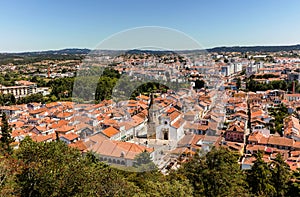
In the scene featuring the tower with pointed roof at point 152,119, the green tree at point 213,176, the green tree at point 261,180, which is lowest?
the green tree at point 261,180

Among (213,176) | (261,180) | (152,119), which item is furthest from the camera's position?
(261,180)

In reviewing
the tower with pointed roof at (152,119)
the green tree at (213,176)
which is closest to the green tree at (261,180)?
the green tree at (213,176)

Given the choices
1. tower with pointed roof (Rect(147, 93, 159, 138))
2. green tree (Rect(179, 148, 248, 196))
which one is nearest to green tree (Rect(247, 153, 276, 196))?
green tree (Rect(179, 148, 248, 196))

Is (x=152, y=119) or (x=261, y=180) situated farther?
(x=261, y=180)

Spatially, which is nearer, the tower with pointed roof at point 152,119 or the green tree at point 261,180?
the tower with pointed roof at point 152,119

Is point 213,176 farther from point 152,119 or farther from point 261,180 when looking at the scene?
point 152,119

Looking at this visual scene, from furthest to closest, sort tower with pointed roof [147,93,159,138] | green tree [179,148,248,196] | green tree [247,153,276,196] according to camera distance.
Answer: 1. green tree [247,153,276,196]
2. green tree [179,148,248,196]
3. tower with pointed roof [147,93,159,138]

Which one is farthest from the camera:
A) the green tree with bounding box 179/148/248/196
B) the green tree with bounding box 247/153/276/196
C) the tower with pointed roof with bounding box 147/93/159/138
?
the green tree with bounding box 247/153/276/196

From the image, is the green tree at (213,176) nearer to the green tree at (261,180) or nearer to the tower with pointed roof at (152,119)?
the green tree at (261,180)

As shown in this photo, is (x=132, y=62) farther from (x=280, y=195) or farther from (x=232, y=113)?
(x=232, y=113)

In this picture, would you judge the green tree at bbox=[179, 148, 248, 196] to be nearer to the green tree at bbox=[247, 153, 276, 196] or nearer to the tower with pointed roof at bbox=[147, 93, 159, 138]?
the green tree at bbox=[247, 153, 276, 196]

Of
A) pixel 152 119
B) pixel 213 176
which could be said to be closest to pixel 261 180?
pixel 213 176
